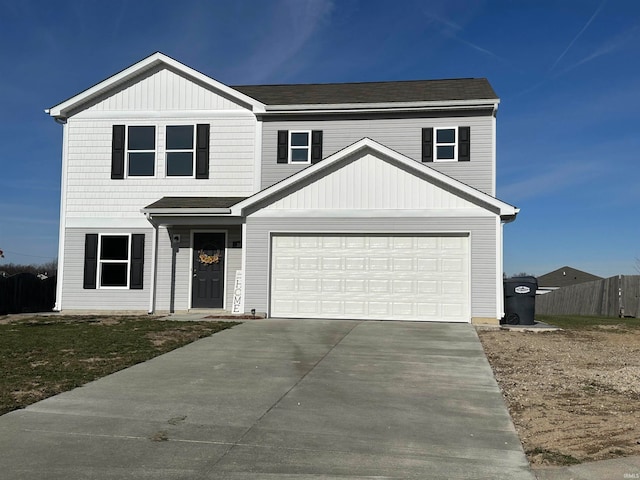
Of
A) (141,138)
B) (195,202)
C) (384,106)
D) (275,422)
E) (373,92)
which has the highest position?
(373,92)

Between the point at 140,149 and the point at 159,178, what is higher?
the point at 140,149

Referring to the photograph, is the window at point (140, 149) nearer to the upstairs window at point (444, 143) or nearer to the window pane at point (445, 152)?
the upstairs window at point (444, 143)

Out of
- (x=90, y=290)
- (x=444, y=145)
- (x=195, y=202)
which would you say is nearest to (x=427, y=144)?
(x=444, y=145)

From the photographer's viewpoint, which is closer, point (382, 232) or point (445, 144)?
point (382, 232)

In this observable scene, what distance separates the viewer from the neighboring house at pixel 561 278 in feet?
167

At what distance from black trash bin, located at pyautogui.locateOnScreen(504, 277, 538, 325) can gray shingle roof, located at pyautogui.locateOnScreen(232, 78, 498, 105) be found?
5.23 metres

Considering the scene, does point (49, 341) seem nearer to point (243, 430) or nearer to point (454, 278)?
point (243, 430)

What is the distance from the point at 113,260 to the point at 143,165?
2.90 metres

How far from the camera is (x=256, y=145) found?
52.9 ft

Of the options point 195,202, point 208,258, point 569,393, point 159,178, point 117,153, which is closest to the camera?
point 569,393

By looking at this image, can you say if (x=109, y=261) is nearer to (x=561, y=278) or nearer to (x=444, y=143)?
(x=444, y=143)

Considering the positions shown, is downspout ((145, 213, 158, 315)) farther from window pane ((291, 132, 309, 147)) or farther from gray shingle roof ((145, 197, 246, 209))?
window pane ((291, 132, 309, 147))

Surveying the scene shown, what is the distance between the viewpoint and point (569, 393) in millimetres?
6926

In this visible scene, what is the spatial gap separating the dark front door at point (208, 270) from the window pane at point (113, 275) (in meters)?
2.05
